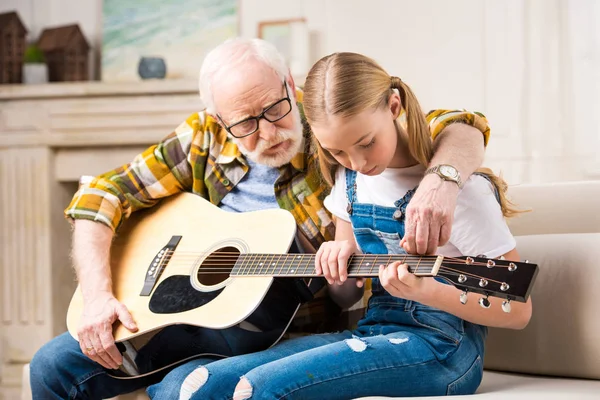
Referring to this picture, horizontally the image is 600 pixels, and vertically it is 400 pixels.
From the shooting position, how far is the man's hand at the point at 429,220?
118cm

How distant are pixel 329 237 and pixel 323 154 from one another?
265 millimetres

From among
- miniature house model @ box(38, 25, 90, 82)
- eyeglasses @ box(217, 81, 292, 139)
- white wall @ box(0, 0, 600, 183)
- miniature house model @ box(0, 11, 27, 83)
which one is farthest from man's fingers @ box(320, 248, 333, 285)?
miniature house model @ box(0, 11, 27, 83)

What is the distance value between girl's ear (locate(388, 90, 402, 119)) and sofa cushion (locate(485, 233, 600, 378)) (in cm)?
48

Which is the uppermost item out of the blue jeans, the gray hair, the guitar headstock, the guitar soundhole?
the gray hair

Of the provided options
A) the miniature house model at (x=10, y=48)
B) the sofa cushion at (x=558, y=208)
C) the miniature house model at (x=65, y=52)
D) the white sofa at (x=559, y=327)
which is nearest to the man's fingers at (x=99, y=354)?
the white sofa at (x=559, y=327)

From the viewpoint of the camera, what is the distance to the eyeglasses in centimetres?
170

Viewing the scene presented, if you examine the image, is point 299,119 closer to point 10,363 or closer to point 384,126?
point 384,126

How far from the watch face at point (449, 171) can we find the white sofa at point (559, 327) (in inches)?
16.2

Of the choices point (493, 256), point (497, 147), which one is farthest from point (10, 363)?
point (493, 256)

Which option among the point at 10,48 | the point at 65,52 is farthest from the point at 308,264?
the point at 10,48

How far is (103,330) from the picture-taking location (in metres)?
1.62

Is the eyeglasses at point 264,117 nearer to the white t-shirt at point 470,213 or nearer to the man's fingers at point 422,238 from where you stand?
the white t-shirt at point 470,213

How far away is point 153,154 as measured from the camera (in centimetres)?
191

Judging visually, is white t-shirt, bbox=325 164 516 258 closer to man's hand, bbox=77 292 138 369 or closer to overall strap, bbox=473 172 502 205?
overall strap, bbox=473 172 502 205
